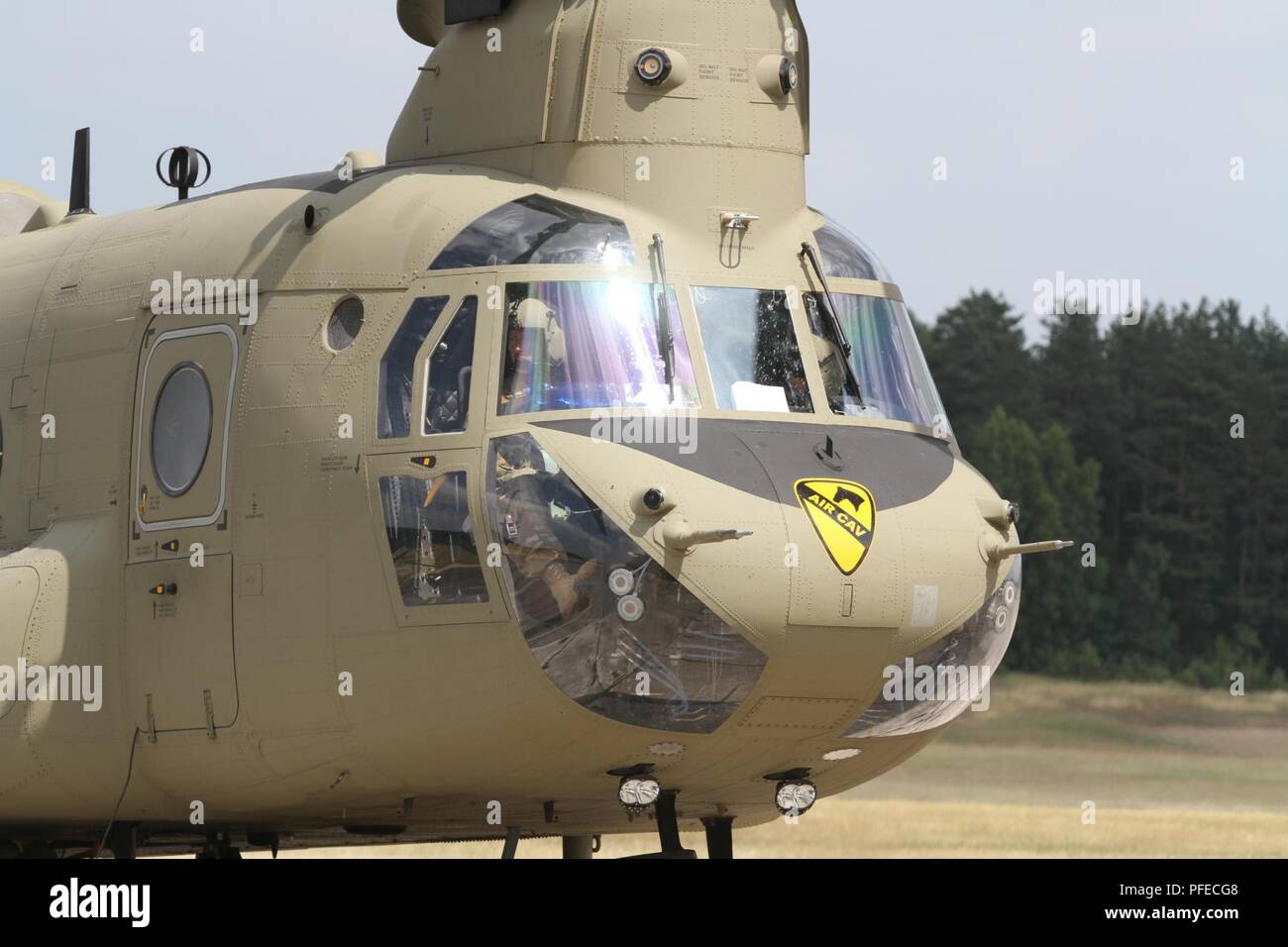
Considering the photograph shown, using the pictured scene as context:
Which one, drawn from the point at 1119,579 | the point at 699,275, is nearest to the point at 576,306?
the point at 699,275

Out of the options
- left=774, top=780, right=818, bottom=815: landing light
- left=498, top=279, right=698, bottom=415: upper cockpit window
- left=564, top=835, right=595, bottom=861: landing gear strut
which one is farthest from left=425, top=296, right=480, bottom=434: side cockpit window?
left=564, top=835, right=595, bottom=861: landing gear strut

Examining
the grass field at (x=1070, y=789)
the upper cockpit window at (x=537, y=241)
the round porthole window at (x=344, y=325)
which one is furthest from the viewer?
the grass field at (x=1070, y=789)

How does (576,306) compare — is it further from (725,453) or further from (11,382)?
(11,382)

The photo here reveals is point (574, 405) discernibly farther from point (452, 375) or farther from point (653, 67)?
point (653, 67)

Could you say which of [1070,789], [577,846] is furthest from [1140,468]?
[577,846]

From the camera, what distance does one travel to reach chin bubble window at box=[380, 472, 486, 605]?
443 inches

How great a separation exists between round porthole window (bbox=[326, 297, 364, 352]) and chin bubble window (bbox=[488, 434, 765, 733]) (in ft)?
4.09

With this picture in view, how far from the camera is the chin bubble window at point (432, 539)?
1124 centimetres

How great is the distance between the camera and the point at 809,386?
1203 centimetres

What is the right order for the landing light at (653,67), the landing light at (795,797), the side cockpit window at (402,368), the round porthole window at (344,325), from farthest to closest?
the landing light at (653,67) → the landing light at (795,797) → the round porthole window at (344,325) → the side cockpit window at (402,368)

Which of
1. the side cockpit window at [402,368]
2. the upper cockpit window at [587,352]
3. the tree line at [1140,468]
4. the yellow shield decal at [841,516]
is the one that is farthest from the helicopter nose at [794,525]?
the tree line at [1140,468]

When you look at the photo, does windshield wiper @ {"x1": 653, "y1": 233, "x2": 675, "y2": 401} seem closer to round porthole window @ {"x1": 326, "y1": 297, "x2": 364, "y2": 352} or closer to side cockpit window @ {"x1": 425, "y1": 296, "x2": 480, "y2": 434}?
side cockpit window @ {"x1": 425, "y1": 296, "x2": 480, "y2": 434}

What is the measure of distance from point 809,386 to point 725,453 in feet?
2.81

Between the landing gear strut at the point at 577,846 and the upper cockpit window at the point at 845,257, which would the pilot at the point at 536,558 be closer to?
the upper cockpit window at the point at 845,257
